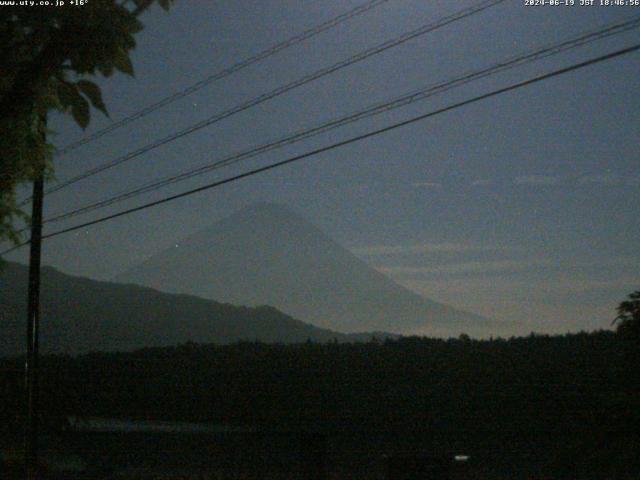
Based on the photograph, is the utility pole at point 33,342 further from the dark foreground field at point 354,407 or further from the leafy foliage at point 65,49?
the leafy foliage at point 65,49

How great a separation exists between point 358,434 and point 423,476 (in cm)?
1920

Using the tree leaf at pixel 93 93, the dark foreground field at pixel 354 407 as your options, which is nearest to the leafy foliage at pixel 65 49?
the tree leaf at pixel 93 93

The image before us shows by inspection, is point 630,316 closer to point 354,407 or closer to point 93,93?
point 93,93

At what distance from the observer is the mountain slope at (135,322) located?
9250cm

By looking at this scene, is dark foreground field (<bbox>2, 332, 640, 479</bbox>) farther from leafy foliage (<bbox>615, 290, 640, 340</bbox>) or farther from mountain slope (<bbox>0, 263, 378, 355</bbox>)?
mountain slope (<bbox>0, 263, 378, 355</bbox>)

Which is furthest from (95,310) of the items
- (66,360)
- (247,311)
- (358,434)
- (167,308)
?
(358,434)

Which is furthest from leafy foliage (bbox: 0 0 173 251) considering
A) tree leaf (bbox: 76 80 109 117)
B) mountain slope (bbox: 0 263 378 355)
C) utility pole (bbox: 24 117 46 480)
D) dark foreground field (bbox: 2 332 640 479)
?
mountain slope (bbox: 0 263 378 355)

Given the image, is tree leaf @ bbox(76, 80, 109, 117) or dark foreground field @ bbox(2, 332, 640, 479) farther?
dark foreground field @ bbox(2, 332, 640, 479)

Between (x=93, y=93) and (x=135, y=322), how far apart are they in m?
101

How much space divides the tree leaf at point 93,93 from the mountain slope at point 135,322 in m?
81.4

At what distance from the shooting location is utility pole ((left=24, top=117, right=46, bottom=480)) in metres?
14.7

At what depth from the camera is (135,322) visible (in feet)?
335

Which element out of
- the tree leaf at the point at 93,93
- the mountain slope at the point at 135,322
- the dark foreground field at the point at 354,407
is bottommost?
the dark foreground field at the point at 354,407

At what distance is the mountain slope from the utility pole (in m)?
70.0
